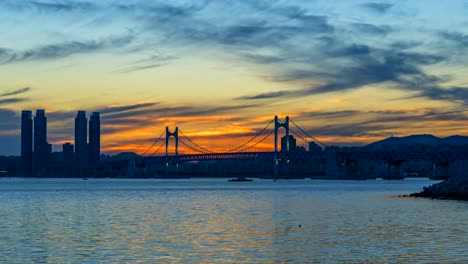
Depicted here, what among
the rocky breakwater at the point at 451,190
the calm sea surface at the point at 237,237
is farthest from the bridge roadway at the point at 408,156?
the calm sea surface at the point at 237,237

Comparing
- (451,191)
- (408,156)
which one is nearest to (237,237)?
(451,191)

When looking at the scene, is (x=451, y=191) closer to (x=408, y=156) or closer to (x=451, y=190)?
(x=451, y=190)

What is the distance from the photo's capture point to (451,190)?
66.1 metres

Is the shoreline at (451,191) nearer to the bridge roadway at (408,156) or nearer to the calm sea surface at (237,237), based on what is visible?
the calm sea surface at (237,237)

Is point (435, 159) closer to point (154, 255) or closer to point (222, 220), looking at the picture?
point (222, 220)

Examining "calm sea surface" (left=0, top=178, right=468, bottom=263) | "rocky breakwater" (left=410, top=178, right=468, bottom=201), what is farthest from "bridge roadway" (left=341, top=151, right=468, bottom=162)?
"calm sea surface" (left=0, top=178, right=468, bottom=263)

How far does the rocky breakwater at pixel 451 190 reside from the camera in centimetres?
6362

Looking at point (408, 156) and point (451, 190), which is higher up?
point (408, 156)

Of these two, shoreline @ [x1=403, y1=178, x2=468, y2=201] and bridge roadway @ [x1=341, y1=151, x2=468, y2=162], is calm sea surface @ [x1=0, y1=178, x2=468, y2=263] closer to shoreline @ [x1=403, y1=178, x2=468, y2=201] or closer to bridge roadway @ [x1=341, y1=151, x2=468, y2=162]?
shoreline @ [x1=403, y1=178, x2=468, y2=201]

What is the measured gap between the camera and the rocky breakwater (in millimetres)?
63625

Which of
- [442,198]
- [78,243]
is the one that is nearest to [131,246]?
[78,243]

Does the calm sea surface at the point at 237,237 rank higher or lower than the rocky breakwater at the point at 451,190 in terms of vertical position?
lower

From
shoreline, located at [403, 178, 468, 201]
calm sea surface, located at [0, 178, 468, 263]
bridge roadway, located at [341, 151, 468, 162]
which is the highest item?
bridge roadway, located at [341, 151, 468, 162]

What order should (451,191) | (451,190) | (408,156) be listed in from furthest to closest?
(408,156) → (451,190) → (451,191)
